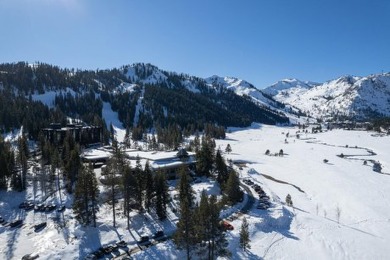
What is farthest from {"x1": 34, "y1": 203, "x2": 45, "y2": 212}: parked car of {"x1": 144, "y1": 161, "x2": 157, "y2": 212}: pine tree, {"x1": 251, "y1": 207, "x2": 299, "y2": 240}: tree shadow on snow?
{"x1": 251, "y1": 207, "x2": 299, "y2": 240}: tree shadow on snow

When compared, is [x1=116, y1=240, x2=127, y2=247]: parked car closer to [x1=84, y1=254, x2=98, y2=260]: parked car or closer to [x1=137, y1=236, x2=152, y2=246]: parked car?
[x1=137, y1=236, x2=152, y2=246]: parked car

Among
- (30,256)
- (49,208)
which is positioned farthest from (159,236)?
(49,208)

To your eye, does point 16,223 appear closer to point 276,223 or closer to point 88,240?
point 88,240

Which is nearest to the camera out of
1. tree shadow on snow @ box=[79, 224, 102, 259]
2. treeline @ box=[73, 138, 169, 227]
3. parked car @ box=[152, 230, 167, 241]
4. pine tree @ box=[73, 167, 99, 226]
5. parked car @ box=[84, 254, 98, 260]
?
parked car @ box=[84, 254, 98, 260]

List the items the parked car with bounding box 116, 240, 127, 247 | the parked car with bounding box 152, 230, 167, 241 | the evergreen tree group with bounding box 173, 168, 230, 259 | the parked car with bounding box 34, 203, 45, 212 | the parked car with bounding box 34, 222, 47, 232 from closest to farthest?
the evergreen tree group with bounding box 173, 168, 230, 259 < the parked car with bounding box 116, 240, 127, 247 < the parked car with bounding box 152, 230, 167, 241 < the parked car with bounding box 34, 222, 47, 232 < the parked car with bounding box 34, 203, 45, 212

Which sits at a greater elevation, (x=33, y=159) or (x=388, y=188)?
(x=33, y=159)

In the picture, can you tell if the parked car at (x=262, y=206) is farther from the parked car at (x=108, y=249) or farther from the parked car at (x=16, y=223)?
the parked car at (x=16, y=223)

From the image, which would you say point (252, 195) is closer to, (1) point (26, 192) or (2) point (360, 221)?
(2) point (360, 221)

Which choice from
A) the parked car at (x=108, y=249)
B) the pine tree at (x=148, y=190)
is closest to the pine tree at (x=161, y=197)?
the pine tree at (x=148, y=190)

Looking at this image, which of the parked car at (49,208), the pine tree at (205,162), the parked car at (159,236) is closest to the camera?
the parked car at (159,236)

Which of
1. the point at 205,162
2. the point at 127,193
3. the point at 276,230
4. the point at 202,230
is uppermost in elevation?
the point at 205,162

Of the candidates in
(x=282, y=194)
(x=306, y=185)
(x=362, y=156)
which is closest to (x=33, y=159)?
(x=282, y=194)
